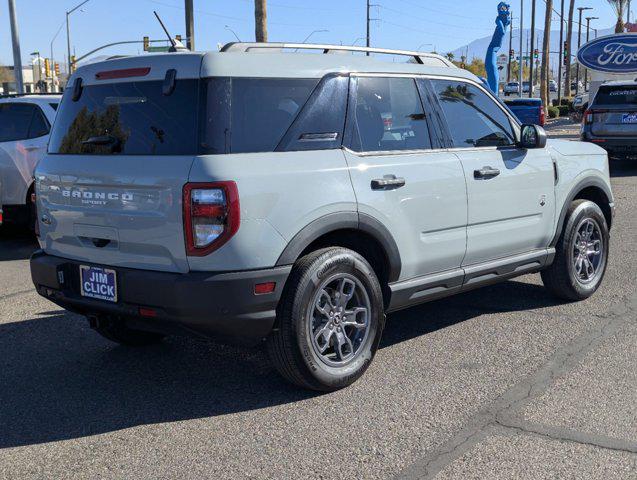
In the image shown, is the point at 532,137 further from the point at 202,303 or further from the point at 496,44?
the point at 496,44

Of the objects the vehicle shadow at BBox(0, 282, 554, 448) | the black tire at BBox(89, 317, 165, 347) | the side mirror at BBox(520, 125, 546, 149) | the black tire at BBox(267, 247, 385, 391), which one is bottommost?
the vehicle shadow at BBox(0, 282, 554, 448)

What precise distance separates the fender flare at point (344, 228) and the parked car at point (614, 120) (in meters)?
12.6

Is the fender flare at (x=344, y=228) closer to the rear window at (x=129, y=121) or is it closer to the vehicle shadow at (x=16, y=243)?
the rear window at (x=129, y=121)

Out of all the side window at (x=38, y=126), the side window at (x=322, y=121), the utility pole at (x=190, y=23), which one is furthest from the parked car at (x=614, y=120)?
the side window at (x=322, y=121)

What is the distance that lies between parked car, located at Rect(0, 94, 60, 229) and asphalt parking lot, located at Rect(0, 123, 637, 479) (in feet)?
12.0

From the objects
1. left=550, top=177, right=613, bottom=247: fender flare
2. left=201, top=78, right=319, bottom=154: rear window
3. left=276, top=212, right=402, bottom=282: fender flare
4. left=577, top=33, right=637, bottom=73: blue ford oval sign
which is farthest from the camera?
left=577, top=33, right=637, bottom=73: blue ford oval sign

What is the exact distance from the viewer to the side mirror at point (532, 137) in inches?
225

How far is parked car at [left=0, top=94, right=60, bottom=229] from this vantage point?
945 centimetres

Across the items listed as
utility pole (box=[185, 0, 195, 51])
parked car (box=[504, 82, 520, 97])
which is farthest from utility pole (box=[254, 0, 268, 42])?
parked car (box=[504, 82, 520, 97])

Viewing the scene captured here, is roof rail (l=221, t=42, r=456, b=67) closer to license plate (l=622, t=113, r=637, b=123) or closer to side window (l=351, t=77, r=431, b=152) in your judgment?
side window (l=351, t=77, r=431, b=152)

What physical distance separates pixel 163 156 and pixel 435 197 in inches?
70.9

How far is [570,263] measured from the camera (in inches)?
247

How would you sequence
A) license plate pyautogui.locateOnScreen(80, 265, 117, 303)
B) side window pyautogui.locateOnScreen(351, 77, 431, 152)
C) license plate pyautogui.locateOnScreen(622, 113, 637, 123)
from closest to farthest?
1. license plate pyautogui.locateOnScreen(80, 265, 117, 303)
2. side window pyautogui.locateOnScreen(351, 77, 431, 152)
3. license plate pyautogui.locateOnScreen(622, 113, 637, 123)

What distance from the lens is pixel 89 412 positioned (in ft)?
14.2
